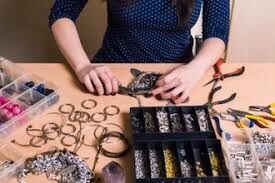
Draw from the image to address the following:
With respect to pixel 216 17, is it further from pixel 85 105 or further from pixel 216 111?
pixel 85 105

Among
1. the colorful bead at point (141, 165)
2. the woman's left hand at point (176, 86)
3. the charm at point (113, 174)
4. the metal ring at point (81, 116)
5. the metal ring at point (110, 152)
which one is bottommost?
the charm at point (113, 174)

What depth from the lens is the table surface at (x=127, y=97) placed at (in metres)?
0.89

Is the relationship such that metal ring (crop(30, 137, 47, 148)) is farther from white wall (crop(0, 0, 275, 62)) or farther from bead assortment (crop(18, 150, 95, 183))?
white wall (crop(0, 0, 275, 62))

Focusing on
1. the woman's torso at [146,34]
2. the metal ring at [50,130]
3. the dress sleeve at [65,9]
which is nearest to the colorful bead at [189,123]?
the metal ring at [50,130]

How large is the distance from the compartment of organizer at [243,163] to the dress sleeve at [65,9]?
Result: 60 centimetres

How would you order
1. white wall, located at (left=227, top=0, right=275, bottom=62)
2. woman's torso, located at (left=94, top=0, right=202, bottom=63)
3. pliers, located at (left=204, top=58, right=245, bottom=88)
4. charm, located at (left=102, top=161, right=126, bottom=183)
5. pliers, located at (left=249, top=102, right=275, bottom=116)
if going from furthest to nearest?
white wall, located at (left=227, top=0, right=275, bottom=62) → woman's torso, located at (left=94, top=0, right=202, bottom=63) → pliers, located at (left=204, top=58, right=245, bottom=88) → pliers, located at (left=249, top=102, right=275, bottom=116) → charm, located at (left=102, top=161, right=126, bottom=183)

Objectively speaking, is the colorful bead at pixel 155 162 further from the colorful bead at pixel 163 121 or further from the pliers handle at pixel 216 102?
the pliers handle at pixel 216 102

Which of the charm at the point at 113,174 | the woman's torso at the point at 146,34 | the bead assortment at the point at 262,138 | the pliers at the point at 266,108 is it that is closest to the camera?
the charm at the point at 113,174

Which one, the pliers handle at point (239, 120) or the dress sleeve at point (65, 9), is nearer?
the pliers handle at point (239, 120)

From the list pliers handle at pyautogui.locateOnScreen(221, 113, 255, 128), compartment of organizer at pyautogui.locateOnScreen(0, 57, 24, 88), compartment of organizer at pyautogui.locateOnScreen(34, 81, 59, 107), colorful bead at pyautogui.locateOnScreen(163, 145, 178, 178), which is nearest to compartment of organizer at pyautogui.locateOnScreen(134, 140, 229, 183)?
colorful bead at pyautogui.locateOnScreen(163, 145, 178, 178)

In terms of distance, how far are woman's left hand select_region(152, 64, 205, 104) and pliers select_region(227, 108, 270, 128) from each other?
105 mm

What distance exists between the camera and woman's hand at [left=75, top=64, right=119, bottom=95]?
100cm

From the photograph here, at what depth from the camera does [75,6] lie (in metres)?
1.23

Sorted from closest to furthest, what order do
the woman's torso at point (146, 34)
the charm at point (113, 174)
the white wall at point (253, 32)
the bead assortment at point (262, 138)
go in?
the charm at point (113, 174), the bead assortment at point (262, 138), the woman's torso at point (146, 34), the white wall at point (253, 32)
